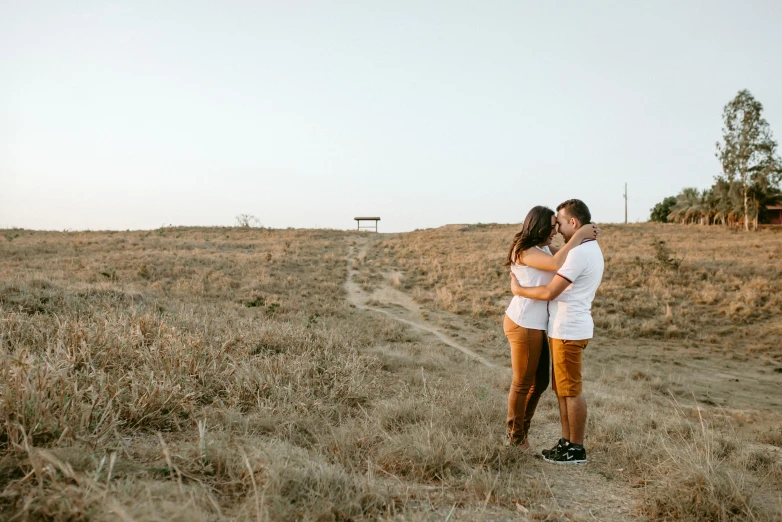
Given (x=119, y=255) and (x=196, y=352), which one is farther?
(x=119, y=255)

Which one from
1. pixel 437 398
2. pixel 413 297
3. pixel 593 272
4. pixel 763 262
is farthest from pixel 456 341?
pixel 763 262

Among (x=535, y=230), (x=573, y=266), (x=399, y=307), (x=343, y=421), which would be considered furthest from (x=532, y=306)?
(x=399, y=307)

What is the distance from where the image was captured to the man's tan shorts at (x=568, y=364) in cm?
380

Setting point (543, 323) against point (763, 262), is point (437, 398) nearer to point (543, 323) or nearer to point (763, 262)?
point (543, 323)

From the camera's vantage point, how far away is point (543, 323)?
3990 millimetres

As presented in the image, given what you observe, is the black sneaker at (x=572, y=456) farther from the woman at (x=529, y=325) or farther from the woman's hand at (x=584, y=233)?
the woman's hand at (x=584, y=233)

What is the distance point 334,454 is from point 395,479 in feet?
1.79

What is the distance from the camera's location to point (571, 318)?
3.79m

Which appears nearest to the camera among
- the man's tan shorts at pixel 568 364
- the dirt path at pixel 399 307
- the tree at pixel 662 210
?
the man's tan shorts at pixel 568 364

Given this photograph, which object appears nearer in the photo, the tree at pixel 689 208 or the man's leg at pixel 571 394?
the man's leg at pixel 571 394

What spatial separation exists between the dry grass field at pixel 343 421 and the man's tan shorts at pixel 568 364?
67 cm

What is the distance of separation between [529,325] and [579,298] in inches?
18.3

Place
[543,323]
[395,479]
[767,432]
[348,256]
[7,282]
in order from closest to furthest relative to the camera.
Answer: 1. [395,479]
2. [543,323]
3. [767,432]
4. [7,282]
5. [348,256]

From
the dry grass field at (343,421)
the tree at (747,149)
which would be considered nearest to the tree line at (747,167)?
the tree at (747,149)
